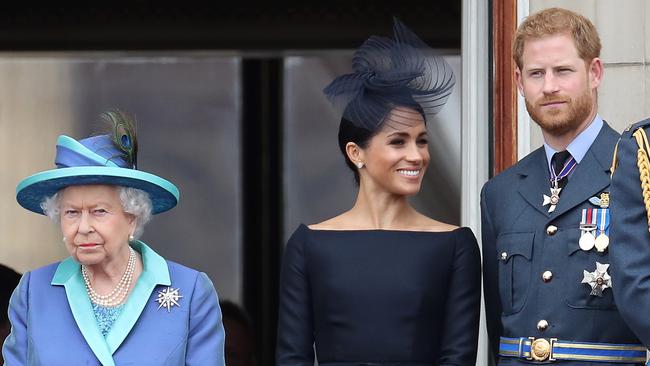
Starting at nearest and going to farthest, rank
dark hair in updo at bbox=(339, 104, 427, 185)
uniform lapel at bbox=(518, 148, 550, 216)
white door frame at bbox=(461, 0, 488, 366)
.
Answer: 1. uniform lapel at bbox=(518, 148, 550, 216)
2. dark hair in updo at bbox=(339, 104, 427, 185)
3. white door frame at bbox=(461, 0, 488, 366)

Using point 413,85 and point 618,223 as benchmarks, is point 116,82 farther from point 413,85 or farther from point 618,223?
point 618,223

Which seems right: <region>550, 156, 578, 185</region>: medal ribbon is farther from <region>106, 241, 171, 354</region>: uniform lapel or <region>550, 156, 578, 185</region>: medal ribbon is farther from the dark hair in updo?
<region>106, 241, 171, 354</region>: uniform lapel

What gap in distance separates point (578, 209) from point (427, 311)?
52 centimetres

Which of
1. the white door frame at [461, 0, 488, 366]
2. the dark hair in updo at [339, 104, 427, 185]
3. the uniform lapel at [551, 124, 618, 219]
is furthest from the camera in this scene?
the white door frame at [461, 0, 488, 366]

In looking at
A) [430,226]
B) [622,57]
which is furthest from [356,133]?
[622,57]

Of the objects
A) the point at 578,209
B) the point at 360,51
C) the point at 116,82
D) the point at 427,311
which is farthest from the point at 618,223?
the point at 116,82

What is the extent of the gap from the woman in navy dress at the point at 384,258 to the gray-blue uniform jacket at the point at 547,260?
0.44 ft

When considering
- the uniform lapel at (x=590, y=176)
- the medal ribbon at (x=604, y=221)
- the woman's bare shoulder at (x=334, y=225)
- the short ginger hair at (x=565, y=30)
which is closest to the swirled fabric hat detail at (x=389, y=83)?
the woman's bare shoulder at (x=334, y=225)

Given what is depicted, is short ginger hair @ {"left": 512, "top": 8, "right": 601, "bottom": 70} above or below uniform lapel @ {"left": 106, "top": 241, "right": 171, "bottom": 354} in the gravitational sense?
above

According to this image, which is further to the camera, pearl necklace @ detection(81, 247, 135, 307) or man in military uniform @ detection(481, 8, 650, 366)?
pearl necklace @ detection(81, 247, 135, 307)

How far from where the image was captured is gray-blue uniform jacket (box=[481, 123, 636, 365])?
155 inches

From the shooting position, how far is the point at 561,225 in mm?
4051

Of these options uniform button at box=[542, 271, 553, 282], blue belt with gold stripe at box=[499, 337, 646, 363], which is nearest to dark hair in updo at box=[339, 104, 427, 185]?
uniform button at box=[542, 271, 553, 282]

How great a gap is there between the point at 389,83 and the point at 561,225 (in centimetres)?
68
